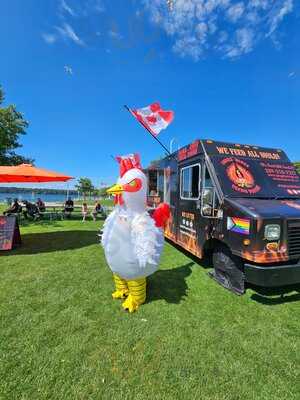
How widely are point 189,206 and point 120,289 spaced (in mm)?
2669

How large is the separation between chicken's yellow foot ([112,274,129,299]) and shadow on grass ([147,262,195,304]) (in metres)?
0.41

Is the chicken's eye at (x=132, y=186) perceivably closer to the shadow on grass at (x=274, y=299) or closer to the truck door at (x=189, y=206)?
the truck door at (x=189, y=206)

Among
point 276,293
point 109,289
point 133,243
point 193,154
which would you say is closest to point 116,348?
point 133,243

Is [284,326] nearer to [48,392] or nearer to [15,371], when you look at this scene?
[48,392]

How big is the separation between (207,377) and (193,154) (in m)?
4.20

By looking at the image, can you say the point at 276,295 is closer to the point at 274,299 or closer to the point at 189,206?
the point at 274,299

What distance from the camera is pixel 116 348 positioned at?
2889mm

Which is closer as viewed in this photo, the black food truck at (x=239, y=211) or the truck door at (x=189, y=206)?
the black food truck at (x=239, y=211)

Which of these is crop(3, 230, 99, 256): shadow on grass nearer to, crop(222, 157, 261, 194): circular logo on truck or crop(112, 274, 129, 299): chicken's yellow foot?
crop(112, 274, 129, 299): chicken's yellow foot

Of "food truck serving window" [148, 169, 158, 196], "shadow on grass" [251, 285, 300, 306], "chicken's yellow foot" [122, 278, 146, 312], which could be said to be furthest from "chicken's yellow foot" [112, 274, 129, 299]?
"food truck serving window" [148, 169, 158, 196]

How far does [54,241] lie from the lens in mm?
8547

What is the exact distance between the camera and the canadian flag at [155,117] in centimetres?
597

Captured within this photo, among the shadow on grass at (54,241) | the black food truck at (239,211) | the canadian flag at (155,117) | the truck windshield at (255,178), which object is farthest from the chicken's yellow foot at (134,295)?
A: the shadow on grass at (54,241)

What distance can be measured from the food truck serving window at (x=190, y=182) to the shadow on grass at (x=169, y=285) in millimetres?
1676
